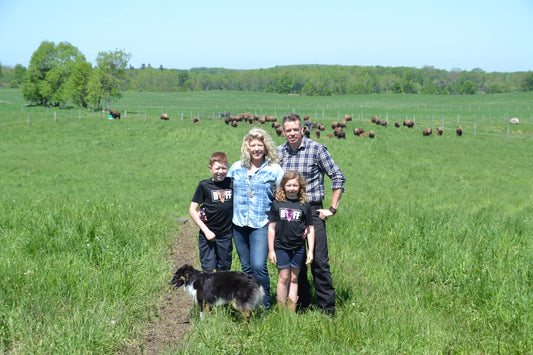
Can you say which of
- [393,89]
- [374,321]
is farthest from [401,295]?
[393,89]

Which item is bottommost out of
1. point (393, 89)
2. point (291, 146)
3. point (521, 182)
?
point (521, 182)

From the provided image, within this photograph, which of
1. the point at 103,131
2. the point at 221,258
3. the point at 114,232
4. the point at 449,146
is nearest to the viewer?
the point at 221,258

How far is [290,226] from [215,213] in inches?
40.8

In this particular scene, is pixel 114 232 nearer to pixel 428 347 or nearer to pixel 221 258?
pixel 221 258

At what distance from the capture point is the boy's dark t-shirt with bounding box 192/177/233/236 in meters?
5.61

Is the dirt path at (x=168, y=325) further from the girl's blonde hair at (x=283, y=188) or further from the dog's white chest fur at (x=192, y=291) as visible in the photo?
the girl's blonde hair at (x=283, y=188)

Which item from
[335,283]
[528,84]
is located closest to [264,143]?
[335,283]

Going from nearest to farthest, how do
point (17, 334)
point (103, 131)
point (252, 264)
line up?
point (17, 334)
point (252, 264)
point (103, 131)

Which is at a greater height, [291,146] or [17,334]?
[291,146]

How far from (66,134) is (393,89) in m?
152

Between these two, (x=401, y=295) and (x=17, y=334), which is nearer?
(x=17, y=334)

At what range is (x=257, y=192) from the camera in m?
5.40

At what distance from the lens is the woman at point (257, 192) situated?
5.37 m

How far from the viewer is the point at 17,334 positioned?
4.49 meters
